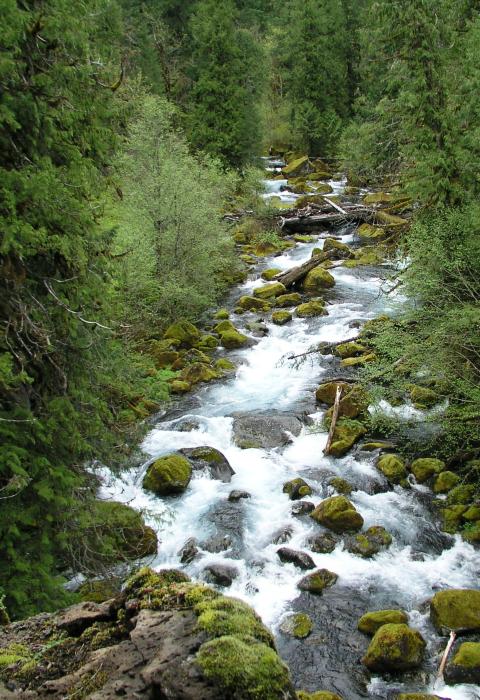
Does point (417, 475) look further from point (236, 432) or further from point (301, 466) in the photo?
point (236, 432)

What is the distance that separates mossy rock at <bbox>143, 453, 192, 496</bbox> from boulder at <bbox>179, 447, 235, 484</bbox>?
45cm

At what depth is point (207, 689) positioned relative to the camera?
8.63ft

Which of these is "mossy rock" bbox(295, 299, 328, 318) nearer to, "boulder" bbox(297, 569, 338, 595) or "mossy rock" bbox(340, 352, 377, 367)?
"mossy rock" bbox(340, 352, 377, 367)

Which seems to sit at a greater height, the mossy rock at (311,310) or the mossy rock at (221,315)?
the mossy rock at (311,310)

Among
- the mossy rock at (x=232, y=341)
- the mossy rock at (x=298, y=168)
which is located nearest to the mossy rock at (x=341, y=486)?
the mossy rock at (x=232, y=341)

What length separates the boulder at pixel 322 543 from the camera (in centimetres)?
882

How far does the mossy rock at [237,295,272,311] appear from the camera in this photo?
2020 cm

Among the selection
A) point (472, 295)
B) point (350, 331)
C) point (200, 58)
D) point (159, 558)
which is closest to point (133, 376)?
point (159, 558)

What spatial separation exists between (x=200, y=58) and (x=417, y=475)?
34159 mm

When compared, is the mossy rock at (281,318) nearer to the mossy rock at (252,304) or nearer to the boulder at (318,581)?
the mossy rock at (252,304)

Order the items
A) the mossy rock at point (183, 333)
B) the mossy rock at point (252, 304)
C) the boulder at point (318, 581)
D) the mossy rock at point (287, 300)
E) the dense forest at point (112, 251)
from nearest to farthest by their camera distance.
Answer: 1. the dense forest at point (112, 251)
2. the boulder at point (318, 581)
3. the mossy rock at point (183, 333)
4. the mossy rock at point (252, 304)
5. the mossy rock at point (287, 300)

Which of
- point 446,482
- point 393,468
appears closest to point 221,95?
point 393,468

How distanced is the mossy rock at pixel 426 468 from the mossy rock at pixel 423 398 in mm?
1824

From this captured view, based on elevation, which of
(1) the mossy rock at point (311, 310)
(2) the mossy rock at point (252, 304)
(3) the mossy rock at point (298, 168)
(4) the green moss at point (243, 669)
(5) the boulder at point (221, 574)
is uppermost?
(4) the green moss at point (243, 669)
